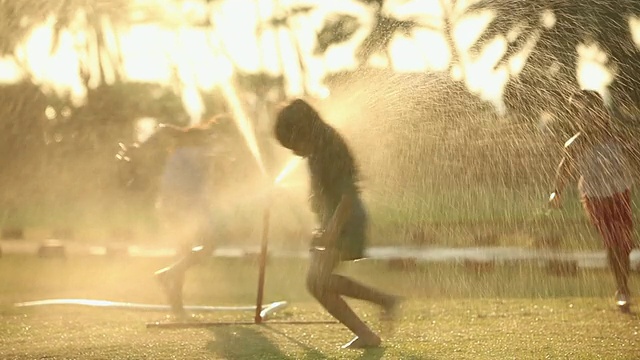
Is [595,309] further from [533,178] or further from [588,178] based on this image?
[533,178]

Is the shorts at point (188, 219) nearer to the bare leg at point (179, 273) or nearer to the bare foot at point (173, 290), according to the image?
the bare leg at point (179, 273)

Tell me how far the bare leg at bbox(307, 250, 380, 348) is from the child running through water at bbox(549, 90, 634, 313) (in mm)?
2779

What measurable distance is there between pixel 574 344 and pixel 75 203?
29676 mm

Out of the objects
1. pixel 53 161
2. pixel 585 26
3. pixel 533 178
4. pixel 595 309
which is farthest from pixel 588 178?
pixel 53 161

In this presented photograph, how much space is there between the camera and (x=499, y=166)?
2105 centimetres

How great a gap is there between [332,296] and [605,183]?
316cm

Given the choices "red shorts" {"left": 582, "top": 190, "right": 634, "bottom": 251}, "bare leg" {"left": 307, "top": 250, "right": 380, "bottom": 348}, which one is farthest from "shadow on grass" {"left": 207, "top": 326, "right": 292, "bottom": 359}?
"red shorts" {"left": 582, "top": 190, "right": 634, "bottom": 251}

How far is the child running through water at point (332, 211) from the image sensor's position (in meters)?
7.00

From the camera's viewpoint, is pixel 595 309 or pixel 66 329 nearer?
pixel 66 329

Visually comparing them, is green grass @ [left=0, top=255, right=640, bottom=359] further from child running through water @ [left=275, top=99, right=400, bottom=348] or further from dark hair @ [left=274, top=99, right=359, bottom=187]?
dark hair @ [left=274, top=99, right=359, bottom=187]

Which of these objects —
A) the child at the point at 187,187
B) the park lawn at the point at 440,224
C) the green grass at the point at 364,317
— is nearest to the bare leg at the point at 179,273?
the child at the point at 187,187

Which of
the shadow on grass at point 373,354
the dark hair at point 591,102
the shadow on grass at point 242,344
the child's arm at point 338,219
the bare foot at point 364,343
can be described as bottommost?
the shadow on grass at point 242,344

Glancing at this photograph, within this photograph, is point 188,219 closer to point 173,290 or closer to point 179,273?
point 179,273

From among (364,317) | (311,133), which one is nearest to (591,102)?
(364,317)
